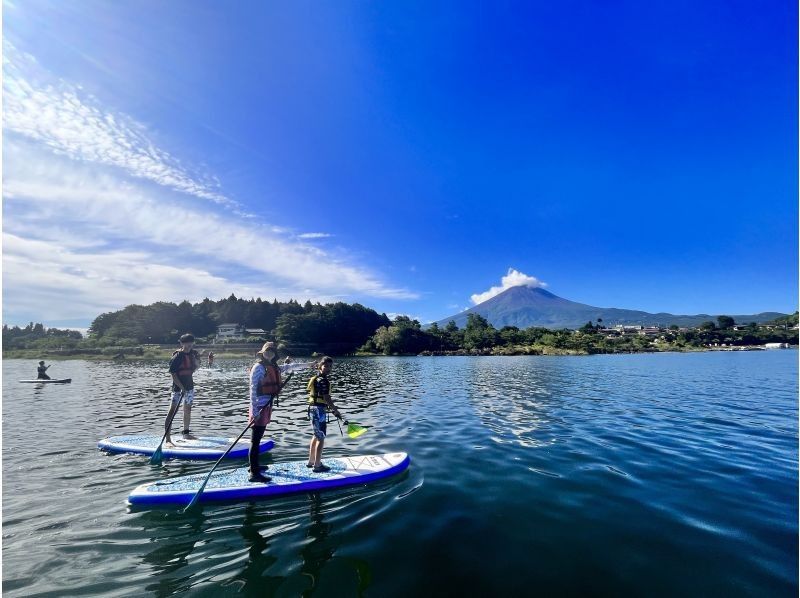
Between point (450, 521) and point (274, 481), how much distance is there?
453 cm

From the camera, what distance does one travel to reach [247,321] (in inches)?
6004

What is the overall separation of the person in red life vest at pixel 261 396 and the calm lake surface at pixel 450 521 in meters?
1.13

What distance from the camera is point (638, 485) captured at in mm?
9516

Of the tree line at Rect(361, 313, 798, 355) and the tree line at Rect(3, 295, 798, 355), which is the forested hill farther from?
the tree line at Rect(361, 313, 798, 355)

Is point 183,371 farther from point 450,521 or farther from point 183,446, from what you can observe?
point 450,521

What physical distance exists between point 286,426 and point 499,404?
12775mm

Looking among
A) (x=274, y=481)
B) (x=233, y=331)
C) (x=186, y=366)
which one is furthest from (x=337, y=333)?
(x=274, y=481)

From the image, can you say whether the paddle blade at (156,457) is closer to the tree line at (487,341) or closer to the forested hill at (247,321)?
the tree line at (487,341)

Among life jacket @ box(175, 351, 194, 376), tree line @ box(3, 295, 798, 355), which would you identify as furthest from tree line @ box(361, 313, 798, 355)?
life jacket @ box(175, 351, 194, 376)

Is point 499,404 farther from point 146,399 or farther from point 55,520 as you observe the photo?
point 146,399

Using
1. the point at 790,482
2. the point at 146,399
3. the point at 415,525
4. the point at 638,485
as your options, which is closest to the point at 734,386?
the point at 790,482

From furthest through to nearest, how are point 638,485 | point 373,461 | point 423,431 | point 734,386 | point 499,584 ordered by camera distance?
point 734,386 < point 423,431 < point 373,461 < point 638,485 < point 499,584

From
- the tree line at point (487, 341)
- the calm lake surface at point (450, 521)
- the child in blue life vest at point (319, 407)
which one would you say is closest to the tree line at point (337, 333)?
the tree line at point (487, 341)

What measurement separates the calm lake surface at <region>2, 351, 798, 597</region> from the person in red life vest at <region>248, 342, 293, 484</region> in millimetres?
1128
